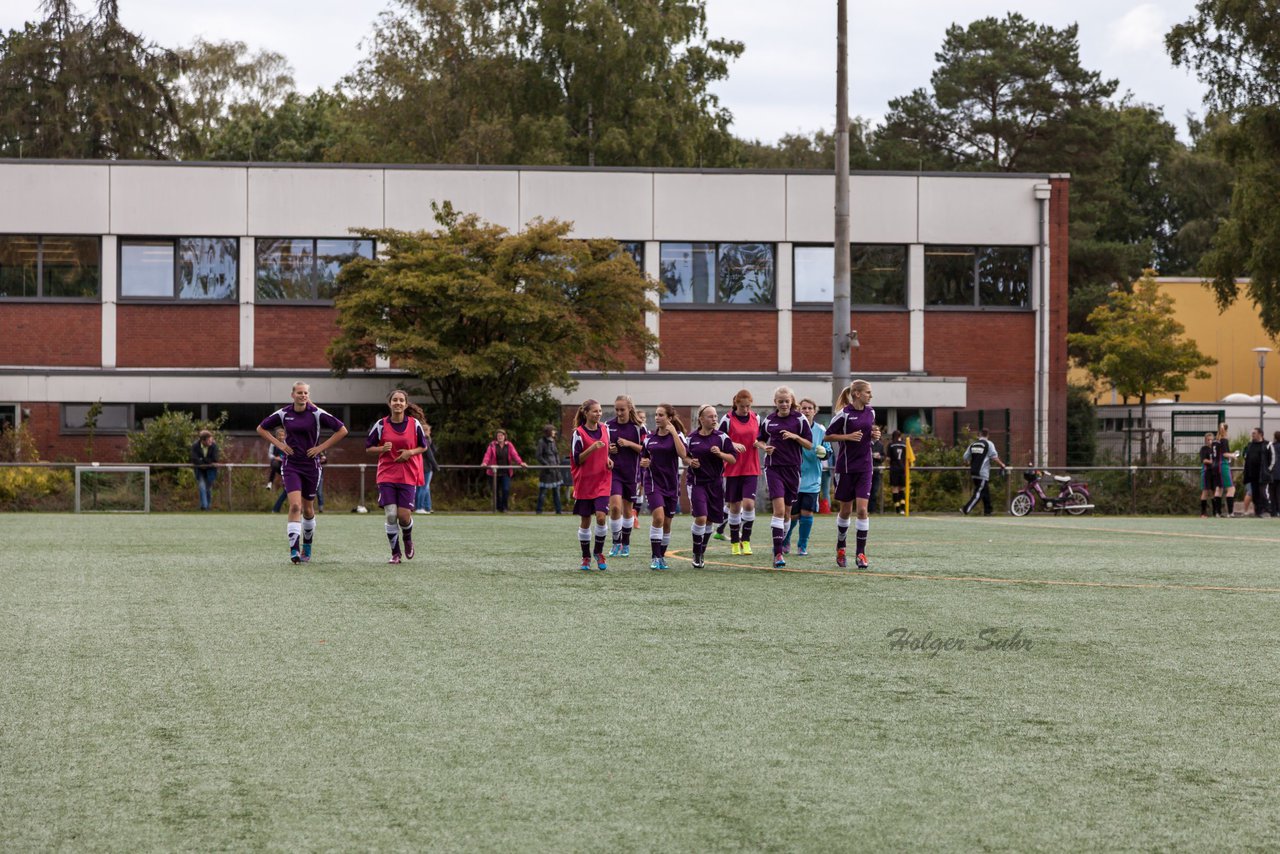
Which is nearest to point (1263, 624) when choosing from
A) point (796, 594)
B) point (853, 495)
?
point (796, 594)

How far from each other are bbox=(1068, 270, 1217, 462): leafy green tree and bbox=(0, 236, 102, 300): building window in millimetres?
37576

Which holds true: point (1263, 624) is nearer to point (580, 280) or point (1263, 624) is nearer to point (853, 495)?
point (853, 495)

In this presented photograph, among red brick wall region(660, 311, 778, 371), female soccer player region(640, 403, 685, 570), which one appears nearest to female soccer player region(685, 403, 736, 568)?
female soccer player region(640, 403, 685, 570)

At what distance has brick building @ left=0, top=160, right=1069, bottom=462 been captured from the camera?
128ft

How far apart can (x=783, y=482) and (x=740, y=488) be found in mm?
853

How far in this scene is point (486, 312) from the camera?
33.9 m

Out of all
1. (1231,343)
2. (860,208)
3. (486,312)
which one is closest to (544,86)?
(860,208)

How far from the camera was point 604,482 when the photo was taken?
16.8 meters

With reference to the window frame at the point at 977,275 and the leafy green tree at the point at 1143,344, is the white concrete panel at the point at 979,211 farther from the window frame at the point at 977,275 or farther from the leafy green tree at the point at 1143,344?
the leafy green tree at the point at 1143,344

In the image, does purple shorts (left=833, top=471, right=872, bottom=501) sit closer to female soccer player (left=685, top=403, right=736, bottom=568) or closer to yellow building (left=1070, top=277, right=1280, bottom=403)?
female soccer player (left=685, top=403, right=736, bottom=568)

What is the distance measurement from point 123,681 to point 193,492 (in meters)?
24.7

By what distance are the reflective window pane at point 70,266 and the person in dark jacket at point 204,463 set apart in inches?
360

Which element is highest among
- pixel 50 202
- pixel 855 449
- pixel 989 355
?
pixel 50 202

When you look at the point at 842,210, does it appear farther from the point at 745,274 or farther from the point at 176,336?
the point at 176,336
